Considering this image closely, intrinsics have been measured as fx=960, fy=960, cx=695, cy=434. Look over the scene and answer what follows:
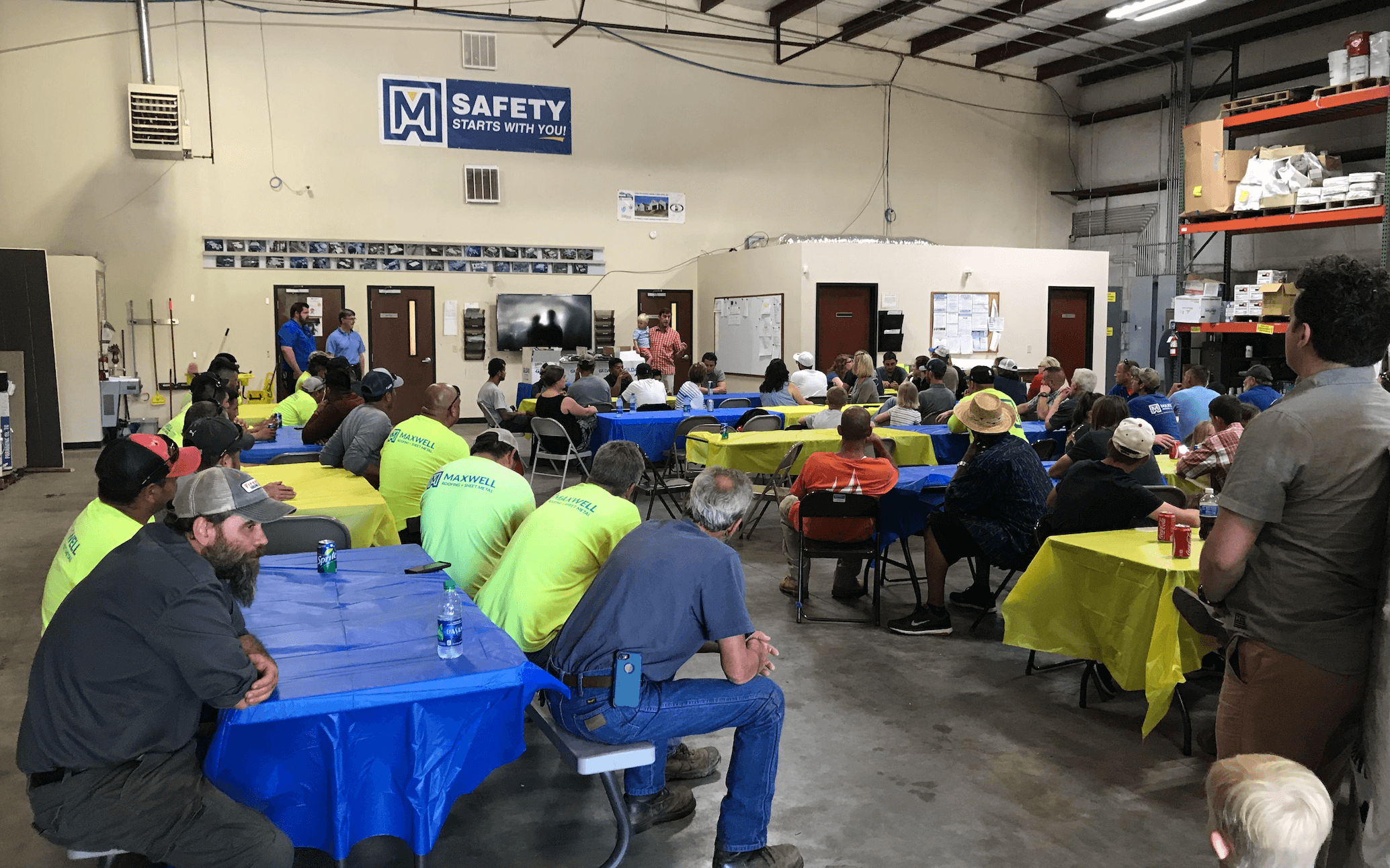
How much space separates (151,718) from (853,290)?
12.6 metres

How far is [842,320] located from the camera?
544 inches

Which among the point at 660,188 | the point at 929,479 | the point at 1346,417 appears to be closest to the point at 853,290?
the point at 660,188

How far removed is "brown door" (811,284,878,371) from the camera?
13.6 meters

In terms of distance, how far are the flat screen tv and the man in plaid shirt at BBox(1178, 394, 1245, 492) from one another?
10249 mm

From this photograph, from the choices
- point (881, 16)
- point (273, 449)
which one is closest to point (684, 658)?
point (273, 449)

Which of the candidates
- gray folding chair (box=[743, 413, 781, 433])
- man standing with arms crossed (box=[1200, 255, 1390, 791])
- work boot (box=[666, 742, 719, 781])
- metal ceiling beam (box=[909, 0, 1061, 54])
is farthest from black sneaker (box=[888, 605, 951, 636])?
metal ceiling beam (box=[909, 0, 1061, 54])

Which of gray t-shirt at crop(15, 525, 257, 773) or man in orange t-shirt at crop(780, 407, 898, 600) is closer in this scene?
gray t-shirt at crop(15, 525, 257, 773)

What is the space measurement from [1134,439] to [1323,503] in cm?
223

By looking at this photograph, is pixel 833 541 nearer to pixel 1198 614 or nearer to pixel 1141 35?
pixel 1198 614

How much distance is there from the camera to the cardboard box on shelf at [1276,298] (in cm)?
1088

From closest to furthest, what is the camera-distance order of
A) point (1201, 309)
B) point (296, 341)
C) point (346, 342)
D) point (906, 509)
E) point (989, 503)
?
point (989, 503), point (906, 509), point (346, 342), point (296, 341), point (1201, 309)

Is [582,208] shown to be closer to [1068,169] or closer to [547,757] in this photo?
[1068,169]

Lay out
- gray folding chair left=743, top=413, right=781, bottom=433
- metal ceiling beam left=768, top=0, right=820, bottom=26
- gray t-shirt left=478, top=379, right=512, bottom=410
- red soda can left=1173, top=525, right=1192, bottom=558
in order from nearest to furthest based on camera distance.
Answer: red soda can left=1173, top=525, right=1192, bottom=558 → gray folding chair left=743, top=413, right=781, bottom=433 → gray t-shirt left=478, top=379, right=512, bottom=410 → metal ceiling beam left=768, top=0, right=820, bottom=26

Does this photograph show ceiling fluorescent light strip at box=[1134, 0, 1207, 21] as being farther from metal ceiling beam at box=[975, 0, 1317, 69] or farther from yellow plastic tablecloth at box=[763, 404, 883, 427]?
yellow plastic tablecloth at box=[763, 404, 883, 427]
